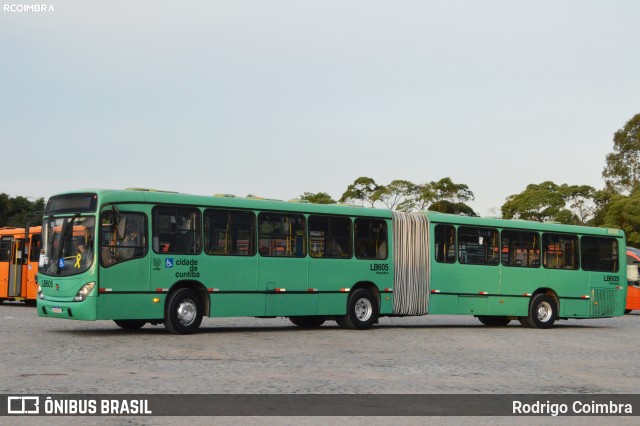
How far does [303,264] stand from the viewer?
2302 centimetres

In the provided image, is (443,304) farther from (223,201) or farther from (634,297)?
(634,297)

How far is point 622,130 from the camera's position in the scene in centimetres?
9975

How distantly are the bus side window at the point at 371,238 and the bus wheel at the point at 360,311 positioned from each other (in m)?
0.93

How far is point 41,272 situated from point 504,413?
12.5m

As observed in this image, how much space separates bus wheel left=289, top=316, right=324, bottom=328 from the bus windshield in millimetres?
7016

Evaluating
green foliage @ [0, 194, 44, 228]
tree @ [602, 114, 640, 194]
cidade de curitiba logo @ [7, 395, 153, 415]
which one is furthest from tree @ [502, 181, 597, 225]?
cidade de curitiba logo @ [7, 395, 153, 415]

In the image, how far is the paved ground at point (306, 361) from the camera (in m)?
12.5

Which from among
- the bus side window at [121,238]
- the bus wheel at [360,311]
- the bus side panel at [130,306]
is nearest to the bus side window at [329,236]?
the bus wheel at [360,311]

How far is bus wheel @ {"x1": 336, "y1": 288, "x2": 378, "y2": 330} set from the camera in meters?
24.0

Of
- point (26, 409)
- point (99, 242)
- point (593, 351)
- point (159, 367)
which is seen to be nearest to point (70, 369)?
point (159, 367)

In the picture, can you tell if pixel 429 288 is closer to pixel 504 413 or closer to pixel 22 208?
pixel 504 413

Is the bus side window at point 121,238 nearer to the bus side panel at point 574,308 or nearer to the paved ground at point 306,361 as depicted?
the paved ground at point 306,361

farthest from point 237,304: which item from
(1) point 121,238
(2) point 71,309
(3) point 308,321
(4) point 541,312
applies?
(4) point 541,312

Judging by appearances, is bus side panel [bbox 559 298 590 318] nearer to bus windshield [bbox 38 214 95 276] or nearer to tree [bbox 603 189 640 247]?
bus windshield [bbox 38 214 95 276]
